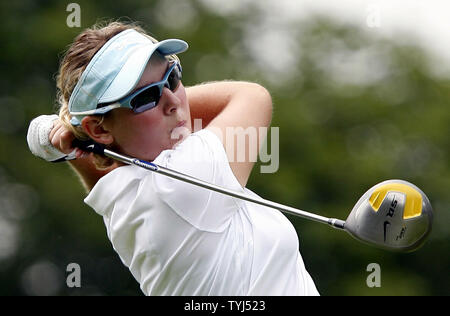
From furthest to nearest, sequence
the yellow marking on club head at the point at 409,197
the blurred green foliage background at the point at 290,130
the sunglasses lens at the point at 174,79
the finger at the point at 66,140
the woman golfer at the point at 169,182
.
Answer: the blurred green foliage background at the point at 290,130
the finger at the point at 66,140
the sunglasses lens at the point at 174,79
the woman golfer at the point at 169,182
the yellow marking on club head at the point at 409,197

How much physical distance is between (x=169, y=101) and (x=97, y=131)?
299 millimetres

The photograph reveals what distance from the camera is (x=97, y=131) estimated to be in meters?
3.94

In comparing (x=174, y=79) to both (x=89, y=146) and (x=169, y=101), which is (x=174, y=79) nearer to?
(x=169, y=101)

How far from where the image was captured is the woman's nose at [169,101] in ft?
12.5

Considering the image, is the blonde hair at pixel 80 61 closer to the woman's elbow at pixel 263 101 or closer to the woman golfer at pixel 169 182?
the woman golfer at pixel 169 182

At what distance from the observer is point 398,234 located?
12.0 ft

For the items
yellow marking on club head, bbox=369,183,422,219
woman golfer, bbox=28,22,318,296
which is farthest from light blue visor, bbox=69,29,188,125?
yellow marking on club head, bbox=369,183,422,219

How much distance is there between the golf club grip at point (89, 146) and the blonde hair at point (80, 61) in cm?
2

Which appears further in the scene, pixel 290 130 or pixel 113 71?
pixel 290 130

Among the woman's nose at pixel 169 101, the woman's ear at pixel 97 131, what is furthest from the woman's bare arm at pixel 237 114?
the woman's ear at pixel 97 131

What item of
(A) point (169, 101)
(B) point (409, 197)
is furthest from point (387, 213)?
(A) point (169, 101)
